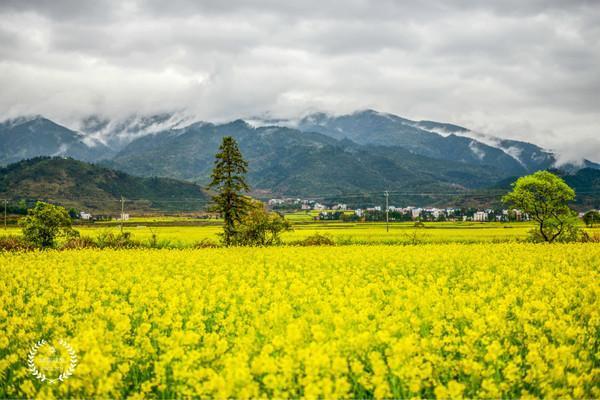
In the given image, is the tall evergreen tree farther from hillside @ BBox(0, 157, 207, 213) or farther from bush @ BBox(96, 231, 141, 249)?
hillside @ BBox(0, 157, 207, 213)

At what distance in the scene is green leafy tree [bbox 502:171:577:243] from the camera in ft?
125

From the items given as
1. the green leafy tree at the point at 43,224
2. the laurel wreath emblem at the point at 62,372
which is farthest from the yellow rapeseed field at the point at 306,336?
the green leafy tree at the point at 43,224

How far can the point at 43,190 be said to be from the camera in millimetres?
174875

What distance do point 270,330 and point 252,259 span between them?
13662 mm

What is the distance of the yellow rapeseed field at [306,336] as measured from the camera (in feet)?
24.3

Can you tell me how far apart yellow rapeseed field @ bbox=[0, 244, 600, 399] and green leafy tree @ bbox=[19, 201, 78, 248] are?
17114 millimetres

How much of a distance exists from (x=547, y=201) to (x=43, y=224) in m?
36.8

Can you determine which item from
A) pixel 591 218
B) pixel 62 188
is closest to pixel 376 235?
pixel 591 218

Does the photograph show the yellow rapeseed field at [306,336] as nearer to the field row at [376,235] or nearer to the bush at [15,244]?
the bush at [15,244]

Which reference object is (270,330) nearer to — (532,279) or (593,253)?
(532,279)

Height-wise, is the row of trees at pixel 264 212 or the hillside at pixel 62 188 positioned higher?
the hillside at pixel 62 188

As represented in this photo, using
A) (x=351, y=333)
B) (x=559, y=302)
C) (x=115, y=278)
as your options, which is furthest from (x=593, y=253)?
(x=115, y=278)

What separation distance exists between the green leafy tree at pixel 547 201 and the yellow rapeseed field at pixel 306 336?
65.1 feet

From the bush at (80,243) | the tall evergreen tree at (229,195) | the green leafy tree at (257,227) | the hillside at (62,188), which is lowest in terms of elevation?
the bush at (80,243)
